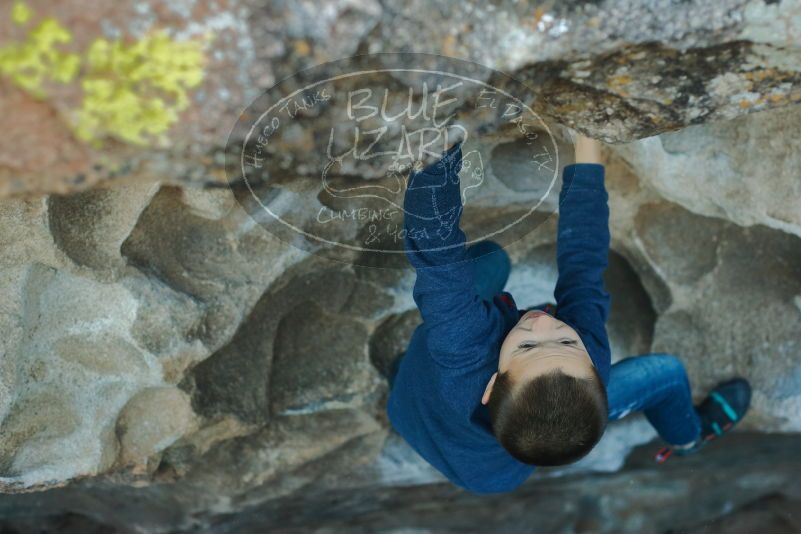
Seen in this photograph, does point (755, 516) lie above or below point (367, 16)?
below

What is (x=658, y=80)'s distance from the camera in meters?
0.70

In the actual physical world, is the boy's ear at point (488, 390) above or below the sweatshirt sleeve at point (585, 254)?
below

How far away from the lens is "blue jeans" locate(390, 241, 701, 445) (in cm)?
120

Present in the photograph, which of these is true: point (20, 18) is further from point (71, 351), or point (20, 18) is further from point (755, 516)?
point (755, 516)

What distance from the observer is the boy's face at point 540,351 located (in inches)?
32.2

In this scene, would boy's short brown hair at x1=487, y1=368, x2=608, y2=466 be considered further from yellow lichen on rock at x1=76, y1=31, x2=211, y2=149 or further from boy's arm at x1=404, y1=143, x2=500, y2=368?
yellow lichen on rock at x1=76, y1=31, x2=211, y2=149

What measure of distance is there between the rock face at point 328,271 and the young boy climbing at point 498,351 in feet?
0.21

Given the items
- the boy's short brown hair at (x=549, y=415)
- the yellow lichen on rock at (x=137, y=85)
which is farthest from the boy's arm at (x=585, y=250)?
the yellow lichen on rock at (x=137, y=85)

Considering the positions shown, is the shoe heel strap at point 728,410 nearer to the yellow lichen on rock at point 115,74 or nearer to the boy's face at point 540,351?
the boy's face at point 540,351

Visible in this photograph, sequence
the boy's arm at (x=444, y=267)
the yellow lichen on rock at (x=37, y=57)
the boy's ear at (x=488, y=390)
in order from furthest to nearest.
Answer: the boy's ear at (x=488, y=390)
the boy's arm at (x=444, y=267)
the yellow lichen on rock at (x=37, y=57)

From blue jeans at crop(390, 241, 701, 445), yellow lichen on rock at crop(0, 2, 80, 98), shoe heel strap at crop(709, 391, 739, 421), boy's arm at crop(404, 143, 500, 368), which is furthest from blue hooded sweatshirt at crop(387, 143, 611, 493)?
shoe heel strap at crop(709, 391, 739, 421)

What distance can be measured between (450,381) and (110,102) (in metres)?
0.52

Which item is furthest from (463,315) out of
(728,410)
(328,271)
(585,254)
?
(728,410)

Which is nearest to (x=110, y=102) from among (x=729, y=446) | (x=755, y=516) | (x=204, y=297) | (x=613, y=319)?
(x=204, y=297)
